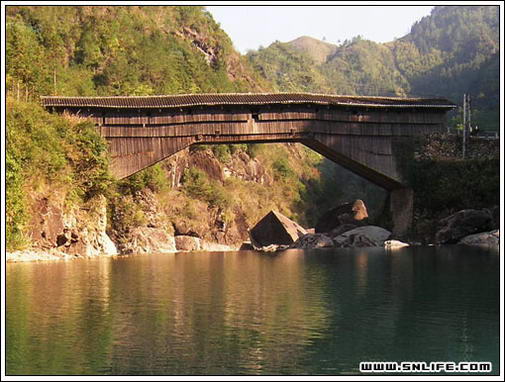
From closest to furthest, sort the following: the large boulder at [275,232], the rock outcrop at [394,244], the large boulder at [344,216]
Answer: the rock outcrop at [394,244] → the large boulder at [275,232] → the large boulder at [344,216]

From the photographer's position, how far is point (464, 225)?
4512 cm

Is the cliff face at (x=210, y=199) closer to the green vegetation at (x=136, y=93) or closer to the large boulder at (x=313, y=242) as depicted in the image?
the green vegetation at (x=136, y=93)

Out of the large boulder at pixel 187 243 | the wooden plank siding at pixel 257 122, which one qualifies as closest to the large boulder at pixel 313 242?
the wooden plank siding at pixel 257 122

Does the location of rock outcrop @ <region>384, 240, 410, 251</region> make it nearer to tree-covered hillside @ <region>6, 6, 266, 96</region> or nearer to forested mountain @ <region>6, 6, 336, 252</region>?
forested mountain @ <region>6, 6, 336, 252</region>

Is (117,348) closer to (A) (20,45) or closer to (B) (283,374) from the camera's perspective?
(B) (283,374)

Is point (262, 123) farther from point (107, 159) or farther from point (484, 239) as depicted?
point (484, 239)

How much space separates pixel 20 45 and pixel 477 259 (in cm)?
2658

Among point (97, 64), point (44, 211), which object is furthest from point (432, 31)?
point (44, 211)

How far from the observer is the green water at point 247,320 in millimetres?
13867

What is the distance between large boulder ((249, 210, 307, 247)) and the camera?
52.4 meters

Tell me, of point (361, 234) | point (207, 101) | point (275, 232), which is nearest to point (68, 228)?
point (207, 101)

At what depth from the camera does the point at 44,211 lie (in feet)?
120

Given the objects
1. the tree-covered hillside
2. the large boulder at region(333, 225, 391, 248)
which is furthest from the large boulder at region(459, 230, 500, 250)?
the tree-covered hillside

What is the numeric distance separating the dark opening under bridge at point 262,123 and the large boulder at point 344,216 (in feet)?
37.1
